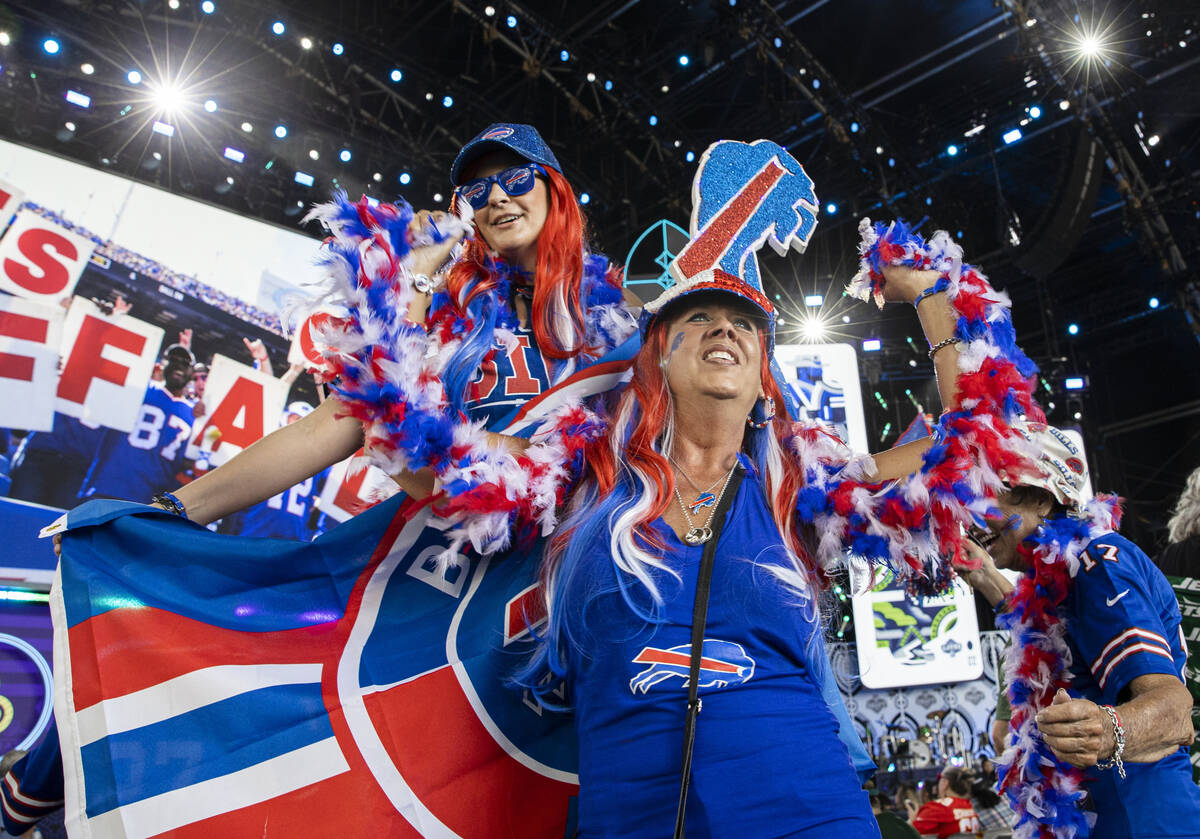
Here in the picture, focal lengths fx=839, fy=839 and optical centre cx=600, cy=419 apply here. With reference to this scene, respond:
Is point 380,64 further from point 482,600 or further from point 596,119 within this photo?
point 482,600

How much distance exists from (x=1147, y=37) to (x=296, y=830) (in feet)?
25.0

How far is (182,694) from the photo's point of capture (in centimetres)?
149

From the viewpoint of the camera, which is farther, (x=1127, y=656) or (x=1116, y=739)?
(x=1127, y=656)

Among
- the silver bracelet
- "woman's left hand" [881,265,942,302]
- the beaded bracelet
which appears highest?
"woman's left hand" [881,265,942,302]

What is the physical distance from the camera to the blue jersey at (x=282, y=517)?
532 centimetres

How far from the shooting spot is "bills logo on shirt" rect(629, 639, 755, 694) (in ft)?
4.24

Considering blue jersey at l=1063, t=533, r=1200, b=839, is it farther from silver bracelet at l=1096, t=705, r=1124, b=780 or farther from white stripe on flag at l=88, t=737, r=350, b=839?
white stripe on flag at l=88, t=737, r=350, b=839

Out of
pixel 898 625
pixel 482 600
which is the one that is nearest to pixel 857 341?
pixel 898 625

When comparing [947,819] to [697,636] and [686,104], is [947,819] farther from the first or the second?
[686,104]

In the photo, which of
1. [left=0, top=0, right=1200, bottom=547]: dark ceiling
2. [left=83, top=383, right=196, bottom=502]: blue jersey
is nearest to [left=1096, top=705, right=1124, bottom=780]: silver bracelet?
[left=83, top=383, right=196, bottom=502]: blue jersey

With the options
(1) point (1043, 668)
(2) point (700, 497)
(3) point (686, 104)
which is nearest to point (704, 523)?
(2) point (700, 497)

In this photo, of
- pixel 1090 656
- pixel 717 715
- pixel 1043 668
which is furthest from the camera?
pixel 1043 668

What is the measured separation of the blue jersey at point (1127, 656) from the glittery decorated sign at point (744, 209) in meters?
1.12

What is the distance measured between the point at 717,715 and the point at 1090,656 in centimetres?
129
